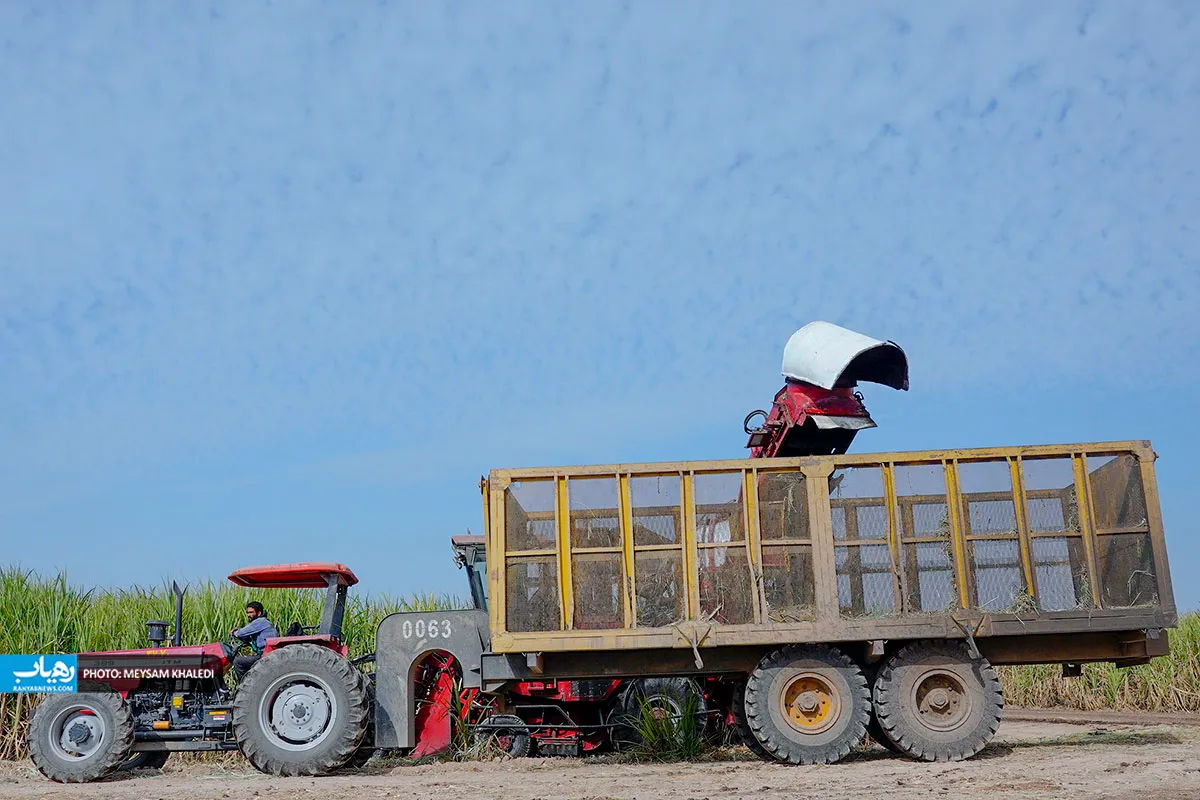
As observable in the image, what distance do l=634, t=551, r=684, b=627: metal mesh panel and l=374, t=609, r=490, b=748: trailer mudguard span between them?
1.85 m

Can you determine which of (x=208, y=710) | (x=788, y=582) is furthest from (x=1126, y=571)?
(x=208, y=710)

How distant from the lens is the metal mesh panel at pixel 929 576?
1020 cm

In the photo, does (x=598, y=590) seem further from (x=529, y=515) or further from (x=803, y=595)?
(x=803, y=595)

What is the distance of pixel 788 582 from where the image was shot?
33.6 feet

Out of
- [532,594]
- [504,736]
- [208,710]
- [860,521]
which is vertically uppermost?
[860,521]

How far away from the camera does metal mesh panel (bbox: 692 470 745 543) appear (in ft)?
33.9

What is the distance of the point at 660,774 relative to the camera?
9.93 meters

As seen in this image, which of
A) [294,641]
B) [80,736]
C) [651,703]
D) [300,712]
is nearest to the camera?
[300,712]

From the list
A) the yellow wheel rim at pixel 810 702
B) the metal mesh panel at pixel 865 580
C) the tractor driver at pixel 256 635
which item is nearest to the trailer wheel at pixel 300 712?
the tractor driver at pixel 256 635

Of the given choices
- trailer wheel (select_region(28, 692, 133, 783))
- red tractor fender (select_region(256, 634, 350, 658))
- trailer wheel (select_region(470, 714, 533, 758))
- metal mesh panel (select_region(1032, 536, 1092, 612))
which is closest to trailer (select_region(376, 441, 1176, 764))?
metal mesh panel (select_region(1032, 536, 1092, 612))

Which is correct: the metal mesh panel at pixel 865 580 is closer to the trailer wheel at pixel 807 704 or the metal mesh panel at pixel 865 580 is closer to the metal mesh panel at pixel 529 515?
the trailer wheel at pixel 807 704

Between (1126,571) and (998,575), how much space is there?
1188 mm

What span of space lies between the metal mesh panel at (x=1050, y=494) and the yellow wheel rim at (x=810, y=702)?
2486mm

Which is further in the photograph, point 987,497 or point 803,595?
point 987,497
